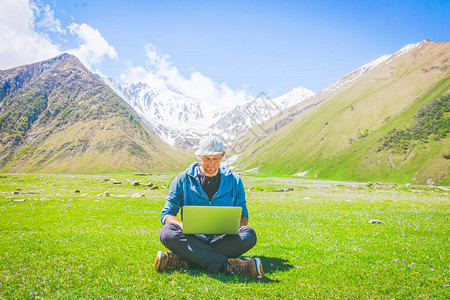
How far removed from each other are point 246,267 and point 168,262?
2.37m

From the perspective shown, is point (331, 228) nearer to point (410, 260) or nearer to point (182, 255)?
point (410, 260)

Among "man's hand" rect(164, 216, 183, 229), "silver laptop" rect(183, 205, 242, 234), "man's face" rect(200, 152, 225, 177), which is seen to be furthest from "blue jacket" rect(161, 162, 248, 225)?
"silver laptop" rect(183, 205, 242, 234)

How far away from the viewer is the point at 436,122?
146750 millimetres

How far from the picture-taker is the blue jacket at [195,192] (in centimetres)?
867

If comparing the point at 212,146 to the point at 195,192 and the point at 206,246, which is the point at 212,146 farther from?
the point at 206,246

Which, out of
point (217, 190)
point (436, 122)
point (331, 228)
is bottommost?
point (331, 228)

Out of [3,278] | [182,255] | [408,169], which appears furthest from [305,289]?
[408,169]

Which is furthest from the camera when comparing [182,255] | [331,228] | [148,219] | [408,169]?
[408,169]

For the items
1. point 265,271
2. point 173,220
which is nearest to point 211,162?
point 173,220

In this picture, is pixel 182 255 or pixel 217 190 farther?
pixel 217 190

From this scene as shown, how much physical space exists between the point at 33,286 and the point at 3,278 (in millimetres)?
1066

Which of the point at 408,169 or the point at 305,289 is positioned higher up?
the point at 305,289

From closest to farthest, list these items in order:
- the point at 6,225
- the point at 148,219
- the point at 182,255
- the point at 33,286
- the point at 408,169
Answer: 1. the point at 33,286
2. the point at 182,255
3. the point at 6,225
4. the point at 148,219
5. the point at 408,169

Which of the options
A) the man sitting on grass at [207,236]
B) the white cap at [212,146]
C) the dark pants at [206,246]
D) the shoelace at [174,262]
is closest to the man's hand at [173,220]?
the man sitting on grass at [207,236]
